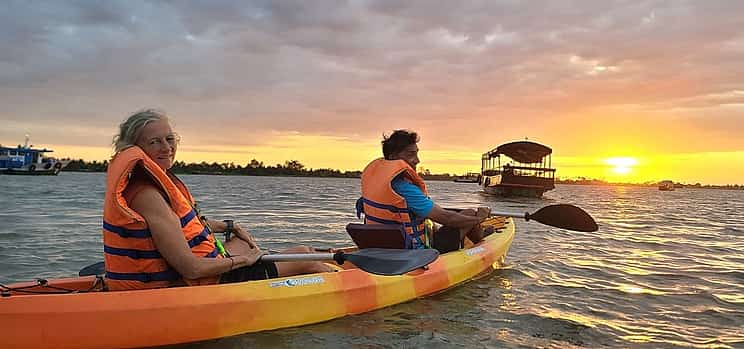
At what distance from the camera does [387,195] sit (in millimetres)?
5422

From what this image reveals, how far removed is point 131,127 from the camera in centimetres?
331

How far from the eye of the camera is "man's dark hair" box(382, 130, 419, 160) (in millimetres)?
5508

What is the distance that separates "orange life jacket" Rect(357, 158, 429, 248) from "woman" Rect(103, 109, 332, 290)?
6.45 ft

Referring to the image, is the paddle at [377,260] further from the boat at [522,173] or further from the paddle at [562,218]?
the boat at [522,173]

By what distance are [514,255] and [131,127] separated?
7.13 m

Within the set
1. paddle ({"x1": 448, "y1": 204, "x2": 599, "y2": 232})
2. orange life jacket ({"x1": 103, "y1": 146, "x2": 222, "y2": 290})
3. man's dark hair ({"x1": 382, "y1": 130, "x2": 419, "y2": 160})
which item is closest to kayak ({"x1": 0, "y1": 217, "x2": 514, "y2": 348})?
orange life jacket ({"x1": 103, "y1": 146, "x2": 222, "y2": 290})

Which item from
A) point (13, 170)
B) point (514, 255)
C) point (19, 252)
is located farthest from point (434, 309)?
point (13, 170)

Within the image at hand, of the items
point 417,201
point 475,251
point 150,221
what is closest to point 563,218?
point 475,251

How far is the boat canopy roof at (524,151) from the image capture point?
3309 centimetres

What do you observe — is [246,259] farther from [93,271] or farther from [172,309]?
[93,271]

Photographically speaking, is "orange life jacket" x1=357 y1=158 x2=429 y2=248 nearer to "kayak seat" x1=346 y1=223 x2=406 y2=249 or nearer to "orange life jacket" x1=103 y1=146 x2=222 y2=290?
"kayak seat" x1=346 y1=223 x2=406 y2=249

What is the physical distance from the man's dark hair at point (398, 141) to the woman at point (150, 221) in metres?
2.24

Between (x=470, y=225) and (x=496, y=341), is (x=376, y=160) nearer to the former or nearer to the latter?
(x=470, y=225)

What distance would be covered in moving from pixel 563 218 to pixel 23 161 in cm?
5641
